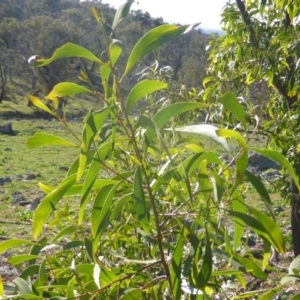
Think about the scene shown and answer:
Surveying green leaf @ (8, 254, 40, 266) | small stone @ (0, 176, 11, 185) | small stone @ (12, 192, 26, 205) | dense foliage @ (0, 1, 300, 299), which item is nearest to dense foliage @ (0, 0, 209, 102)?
small stone @ (0, 176, 11, 185)

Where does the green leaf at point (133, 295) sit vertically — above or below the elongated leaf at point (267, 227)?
below

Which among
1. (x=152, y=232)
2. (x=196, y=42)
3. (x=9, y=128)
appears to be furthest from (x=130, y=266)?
(x=196, y=42)

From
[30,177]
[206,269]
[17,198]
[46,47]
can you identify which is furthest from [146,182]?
[46,47]

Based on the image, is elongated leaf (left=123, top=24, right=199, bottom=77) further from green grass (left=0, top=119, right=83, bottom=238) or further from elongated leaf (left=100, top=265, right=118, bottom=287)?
green grass (left=0, top=119, right=83, bottom=238)

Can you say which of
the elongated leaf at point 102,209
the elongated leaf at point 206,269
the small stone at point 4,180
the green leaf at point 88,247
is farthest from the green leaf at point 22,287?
the small stone at point 4,180

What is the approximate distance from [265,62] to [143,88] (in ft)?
8.43

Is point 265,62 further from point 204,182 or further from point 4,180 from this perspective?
point 4,180

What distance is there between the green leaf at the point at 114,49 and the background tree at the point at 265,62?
194cm

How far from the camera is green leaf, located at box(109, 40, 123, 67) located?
1070 mm

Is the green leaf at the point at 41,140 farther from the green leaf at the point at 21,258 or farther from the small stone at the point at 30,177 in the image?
the small stone at the point at 30,177

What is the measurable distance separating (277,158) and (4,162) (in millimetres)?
15975

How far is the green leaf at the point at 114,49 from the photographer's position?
3.51 feet

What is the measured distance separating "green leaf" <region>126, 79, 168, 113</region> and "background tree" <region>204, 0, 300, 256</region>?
1.90 metres

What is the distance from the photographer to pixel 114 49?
1.08 metres
